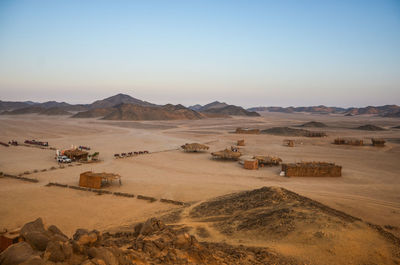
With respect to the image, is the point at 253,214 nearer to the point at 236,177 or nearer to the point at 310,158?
the point at 236,177

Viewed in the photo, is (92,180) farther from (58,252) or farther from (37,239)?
(58,252)

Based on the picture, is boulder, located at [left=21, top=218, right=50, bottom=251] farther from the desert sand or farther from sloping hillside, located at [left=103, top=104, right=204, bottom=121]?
sloping hillside, located at [left=103, top=104, right=204, bottom=121]

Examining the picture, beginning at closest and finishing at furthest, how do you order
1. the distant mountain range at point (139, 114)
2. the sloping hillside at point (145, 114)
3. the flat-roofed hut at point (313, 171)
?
the flat-roofed hut at point (313, 171) < the sloping hillside at point (145, 114) < the distant mountain range at point (139, 114)

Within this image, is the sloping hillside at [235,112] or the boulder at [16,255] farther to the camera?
the sloping hillside at [235,112]

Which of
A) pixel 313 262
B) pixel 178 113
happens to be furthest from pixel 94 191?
pixel 178 113

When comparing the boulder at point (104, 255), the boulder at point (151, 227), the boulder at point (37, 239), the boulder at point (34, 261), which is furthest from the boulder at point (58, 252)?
the boulder at point (151, 227)

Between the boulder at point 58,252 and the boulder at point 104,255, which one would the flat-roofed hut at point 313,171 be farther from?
the boulder at point 58,252

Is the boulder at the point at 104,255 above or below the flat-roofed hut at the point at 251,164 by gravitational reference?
above

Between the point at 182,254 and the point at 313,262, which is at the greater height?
the point at 182,254

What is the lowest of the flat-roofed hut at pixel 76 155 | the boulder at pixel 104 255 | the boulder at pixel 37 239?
the flat-roofed hut at pixel 76 155
